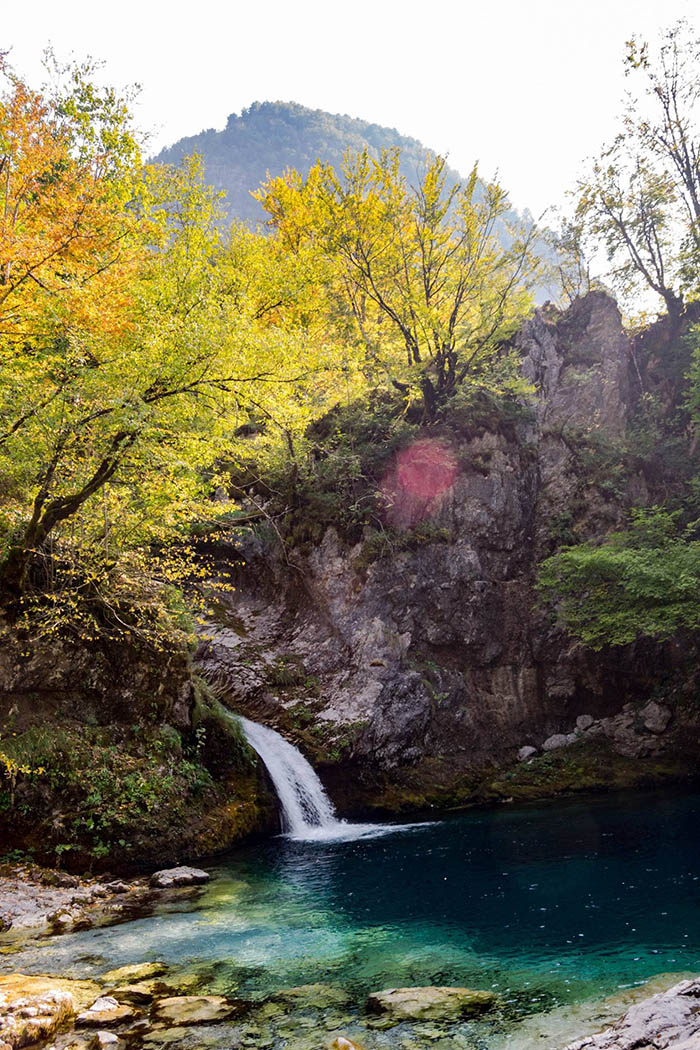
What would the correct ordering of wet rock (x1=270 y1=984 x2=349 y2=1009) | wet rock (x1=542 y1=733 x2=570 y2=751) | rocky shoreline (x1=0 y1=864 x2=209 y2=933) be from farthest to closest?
wet rock (x1=542 y1=733 x2=570 y2=751) → rocky shoreline (x1=0 y1=864 x2=209 y2=933) → wet rock (x1=270 y1=984 x2=349 y2=1009)

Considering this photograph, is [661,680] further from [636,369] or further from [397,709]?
[636,369]

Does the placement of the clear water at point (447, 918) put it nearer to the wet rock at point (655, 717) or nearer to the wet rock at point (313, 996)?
the wet rock at point (313, 996)

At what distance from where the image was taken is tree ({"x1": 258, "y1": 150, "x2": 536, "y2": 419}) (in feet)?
74.1

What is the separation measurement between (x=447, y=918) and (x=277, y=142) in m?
176

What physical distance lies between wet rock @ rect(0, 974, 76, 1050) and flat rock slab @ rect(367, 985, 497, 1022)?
3.10 meters

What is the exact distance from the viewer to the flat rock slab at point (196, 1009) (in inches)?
234

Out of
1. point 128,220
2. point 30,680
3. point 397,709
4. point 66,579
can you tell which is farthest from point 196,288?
point 397,709

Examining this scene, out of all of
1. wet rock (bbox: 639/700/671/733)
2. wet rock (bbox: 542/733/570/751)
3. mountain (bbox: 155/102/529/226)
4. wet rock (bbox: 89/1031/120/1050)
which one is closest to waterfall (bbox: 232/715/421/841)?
wet rock (bbox: 542/733/570/751)

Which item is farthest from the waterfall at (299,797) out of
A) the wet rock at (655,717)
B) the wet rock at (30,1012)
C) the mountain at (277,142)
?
the mountain at (277,142)

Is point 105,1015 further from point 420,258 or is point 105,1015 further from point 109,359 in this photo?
point 420,258

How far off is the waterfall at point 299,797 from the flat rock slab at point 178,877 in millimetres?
4243

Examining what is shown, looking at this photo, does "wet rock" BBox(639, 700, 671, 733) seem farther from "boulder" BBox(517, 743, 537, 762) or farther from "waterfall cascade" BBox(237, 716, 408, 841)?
"waterfall cascade" BBox(237, 716, 408, 841)

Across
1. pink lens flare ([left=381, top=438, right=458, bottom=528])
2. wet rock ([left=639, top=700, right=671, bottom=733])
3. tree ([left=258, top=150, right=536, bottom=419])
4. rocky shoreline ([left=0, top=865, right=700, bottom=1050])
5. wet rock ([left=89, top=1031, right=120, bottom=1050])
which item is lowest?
wet rock ([left=639, top=700, right=671, bottom=733])

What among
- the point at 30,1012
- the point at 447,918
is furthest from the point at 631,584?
the point at 30,1012
